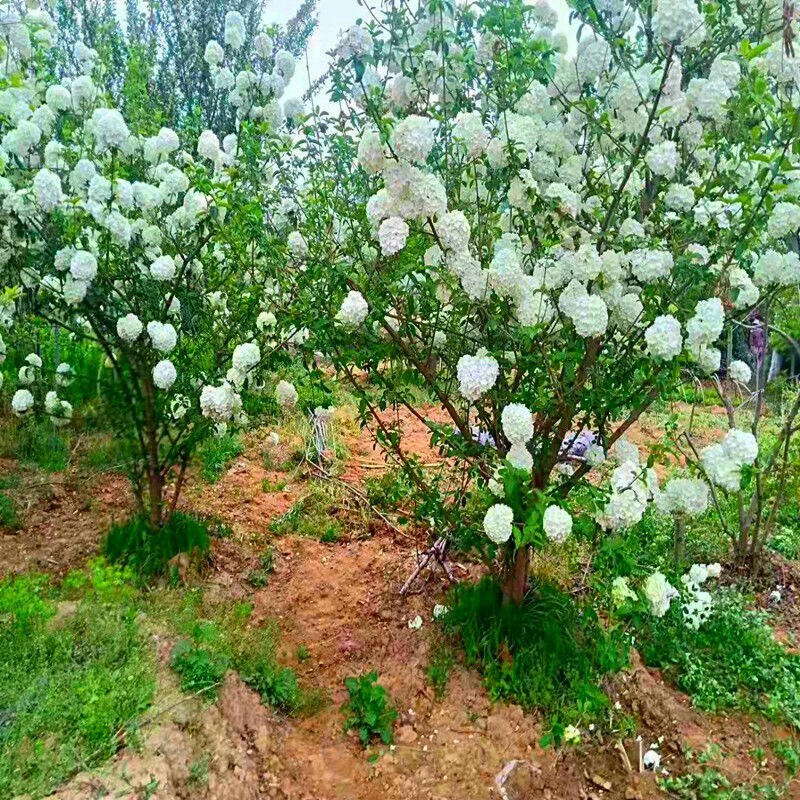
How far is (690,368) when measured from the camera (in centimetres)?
266

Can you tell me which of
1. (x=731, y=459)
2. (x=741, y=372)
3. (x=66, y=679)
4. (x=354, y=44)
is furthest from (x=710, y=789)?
(x=354, y=44)

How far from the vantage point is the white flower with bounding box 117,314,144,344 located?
10.4 feet

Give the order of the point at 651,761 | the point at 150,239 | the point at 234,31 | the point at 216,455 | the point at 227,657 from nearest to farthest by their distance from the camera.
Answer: the point at 651,761, the point at 227,657, the point at 150,239, the point at 234,31, the point at 216,455

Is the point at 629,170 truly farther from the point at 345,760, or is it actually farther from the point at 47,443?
the point at 47,443

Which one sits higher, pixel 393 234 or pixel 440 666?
pixel 393 234

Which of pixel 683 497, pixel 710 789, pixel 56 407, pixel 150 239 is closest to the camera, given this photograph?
pixel 683 497

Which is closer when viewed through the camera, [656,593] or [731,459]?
[731,459]

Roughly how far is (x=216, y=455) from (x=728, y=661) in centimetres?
351

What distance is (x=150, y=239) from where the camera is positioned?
3229 mm

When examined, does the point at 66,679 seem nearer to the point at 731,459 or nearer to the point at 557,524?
the point at 557,524

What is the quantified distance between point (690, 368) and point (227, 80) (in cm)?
272

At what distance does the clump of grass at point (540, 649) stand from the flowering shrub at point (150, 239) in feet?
4.69

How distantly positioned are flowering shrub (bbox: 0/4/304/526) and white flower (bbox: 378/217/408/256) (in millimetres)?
1036

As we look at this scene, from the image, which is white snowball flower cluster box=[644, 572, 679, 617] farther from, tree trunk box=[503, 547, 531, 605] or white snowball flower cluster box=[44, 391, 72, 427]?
white snowball flower cluster box=[44, 391, 72, 427]
